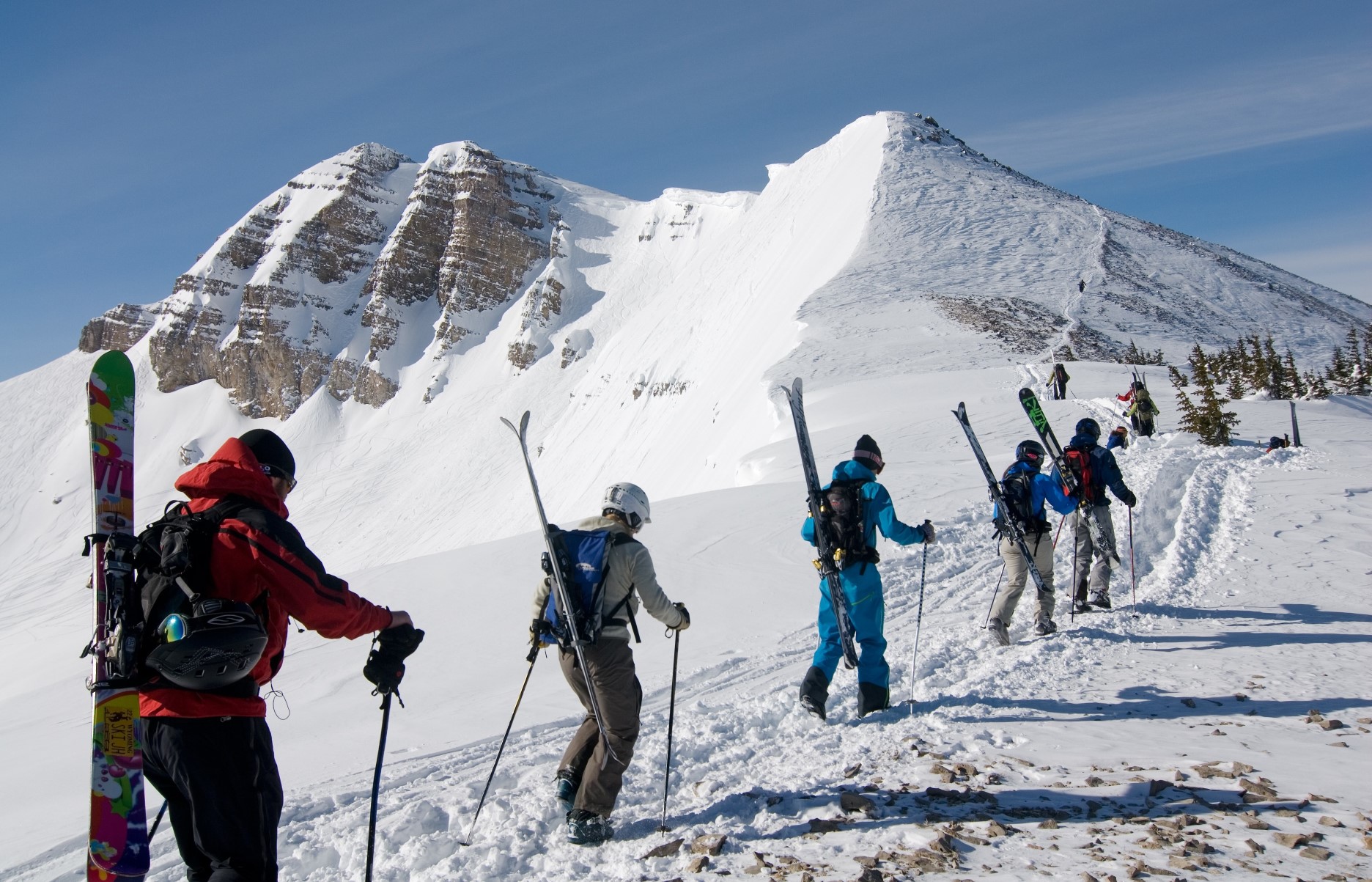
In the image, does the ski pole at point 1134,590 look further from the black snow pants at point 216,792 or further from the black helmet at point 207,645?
the black helmet at point 207,645

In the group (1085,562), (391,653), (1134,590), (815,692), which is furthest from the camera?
(1085,562)

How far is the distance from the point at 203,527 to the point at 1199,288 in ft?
194

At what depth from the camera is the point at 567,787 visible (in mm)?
4367

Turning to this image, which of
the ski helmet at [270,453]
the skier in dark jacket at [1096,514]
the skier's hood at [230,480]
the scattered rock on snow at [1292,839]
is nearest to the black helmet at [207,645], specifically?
the skier's hood at [230,480]

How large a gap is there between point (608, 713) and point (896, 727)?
6.82 ft

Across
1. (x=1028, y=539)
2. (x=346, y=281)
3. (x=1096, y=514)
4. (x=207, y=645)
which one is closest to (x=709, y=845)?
(x=207, y=645)

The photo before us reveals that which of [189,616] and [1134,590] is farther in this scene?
[1134,590]

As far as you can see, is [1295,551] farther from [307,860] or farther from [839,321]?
[839,321]

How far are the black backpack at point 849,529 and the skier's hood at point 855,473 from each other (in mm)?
130

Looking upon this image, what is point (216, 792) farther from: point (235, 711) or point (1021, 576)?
point (1021, 576)

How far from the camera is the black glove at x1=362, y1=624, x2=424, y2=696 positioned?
11.2 feet

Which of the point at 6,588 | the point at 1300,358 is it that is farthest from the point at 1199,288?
the point at 6,588

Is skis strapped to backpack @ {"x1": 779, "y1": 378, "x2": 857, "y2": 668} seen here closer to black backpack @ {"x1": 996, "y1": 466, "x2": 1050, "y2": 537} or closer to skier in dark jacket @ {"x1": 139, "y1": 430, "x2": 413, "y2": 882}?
black backpack @ {"x1": 996, "y1": 466, "x2": 1050, "y2": 537}

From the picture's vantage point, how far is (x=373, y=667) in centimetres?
342
